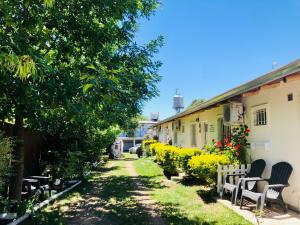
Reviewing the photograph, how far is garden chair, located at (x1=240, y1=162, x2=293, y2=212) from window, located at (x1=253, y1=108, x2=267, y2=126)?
4.71 ft

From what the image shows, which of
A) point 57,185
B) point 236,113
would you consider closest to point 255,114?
point 236,113

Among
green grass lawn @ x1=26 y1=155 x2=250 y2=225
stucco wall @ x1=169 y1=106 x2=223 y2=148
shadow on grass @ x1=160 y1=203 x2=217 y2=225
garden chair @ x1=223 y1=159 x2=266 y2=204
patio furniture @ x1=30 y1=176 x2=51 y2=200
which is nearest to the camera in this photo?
shadow on grass @ x1=160 y1=203 x2=217 y2=225

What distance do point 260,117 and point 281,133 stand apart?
1.15 metres

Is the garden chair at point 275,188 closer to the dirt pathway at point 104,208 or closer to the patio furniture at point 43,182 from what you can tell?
the dirt pathway at point 104,208

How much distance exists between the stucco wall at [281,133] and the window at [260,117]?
4.9 inches

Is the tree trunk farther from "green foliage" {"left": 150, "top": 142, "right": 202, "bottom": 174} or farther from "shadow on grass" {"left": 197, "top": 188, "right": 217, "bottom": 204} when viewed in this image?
"green foliage" {"left": 150, "top": 142, "right": 202, "bottom": 174}

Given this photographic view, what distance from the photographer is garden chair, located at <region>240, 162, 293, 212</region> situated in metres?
6.53

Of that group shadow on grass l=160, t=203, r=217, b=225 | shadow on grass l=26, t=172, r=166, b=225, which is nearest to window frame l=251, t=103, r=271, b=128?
shadow on grass l=160, t=203, r=217, b=225

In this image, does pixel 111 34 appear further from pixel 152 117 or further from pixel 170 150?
pixel 152 117

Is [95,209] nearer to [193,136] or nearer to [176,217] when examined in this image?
[176,217]

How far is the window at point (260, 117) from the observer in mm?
8344

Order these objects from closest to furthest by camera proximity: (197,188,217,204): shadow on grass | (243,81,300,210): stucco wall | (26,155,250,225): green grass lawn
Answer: (26,155,250,225): green grass lawn → (243,81,300,210): stucco wall → (197,188,217,204): shadow on grass

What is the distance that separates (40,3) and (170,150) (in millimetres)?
10114

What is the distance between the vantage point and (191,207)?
25.4 ft
